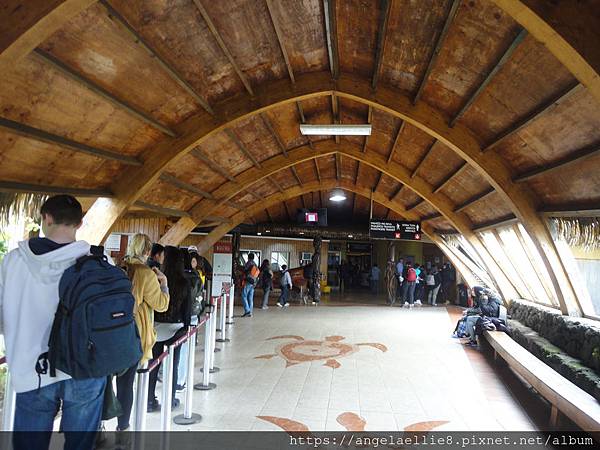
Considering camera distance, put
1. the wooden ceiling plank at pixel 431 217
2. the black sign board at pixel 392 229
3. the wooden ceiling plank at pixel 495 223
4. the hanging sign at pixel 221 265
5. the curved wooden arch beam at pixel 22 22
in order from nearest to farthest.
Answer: the curved wooden arch beam at pixel 22 22
the wooden ceiling plank at pixel 495 223
the hanging sign at pixel 221 265
the wooden ceiling plank at pixel 431 217
the black sign board at pixel 392 229

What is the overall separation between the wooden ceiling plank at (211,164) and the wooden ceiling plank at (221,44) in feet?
6.07

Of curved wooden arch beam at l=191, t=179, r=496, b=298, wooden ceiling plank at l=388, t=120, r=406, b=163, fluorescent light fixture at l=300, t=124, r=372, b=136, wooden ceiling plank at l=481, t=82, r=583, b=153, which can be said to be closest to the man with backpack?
wooden ceiling plank at l=481, t=82, r=583, b=153

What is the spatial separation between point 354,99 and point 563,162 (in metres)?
3.15

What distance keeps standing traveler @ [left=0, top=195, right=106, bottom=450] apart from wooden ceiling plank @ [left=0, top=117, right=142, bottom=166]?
2.86m

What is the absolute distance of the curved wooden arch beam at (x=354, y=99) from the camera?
5836 mm

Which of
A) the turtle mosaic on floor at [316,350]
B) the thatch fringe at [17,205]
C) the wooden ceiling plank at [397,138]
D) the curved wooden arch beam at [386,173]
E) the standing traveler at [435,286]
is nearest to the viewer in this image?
the thatch fringe at [17,205]

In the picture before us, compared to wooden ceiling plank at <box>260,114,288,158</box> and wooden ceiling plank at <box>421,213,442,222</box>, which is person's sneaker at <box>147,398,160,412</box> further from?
wooden ceiling plank at <box>421,213,442,222</box>

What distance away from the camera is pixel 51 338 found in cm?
179

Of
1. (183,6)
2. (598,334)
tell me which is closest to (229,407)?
(183,6)

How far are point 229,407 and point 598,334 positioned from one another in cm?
464

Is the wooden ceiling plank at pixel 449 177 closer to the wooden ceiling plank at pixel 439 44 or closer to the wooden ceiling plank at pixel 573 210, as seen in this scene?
the wooden ceiling plank at pixel 573 210

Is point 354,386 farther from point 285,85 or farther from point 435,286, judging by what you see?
point 435,286

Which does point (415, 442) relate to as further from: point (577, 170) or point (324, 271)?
point (324, 271)

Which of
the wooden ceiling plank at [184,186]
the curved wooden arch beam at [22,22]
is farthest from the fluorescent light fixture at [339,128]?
the curved wooden arch beam at [22,22]
